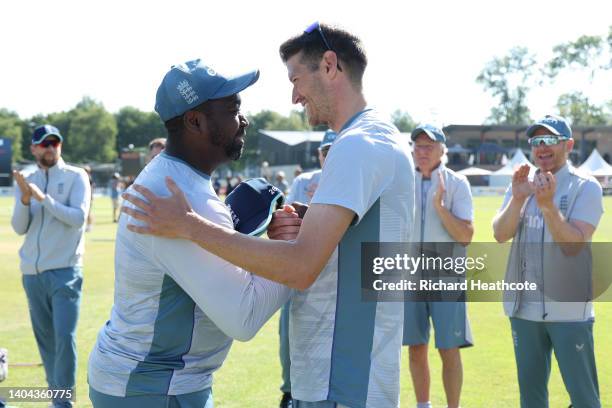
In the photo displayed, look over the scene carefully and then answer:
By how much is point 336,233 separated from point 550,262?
3221 mm

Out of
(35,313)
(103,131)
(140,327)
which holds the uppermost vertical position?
(140,327)

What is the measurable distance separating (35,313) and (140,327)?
4.49m

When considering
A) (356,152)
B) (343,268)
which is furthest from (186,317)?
(356,152)

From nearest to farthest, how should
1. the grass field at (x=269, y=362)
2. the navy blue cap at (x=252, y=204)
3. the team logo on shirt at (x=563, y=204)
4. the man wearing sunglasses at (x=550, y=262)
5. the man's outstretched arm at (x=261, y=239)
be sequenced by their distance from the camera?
the man's outstretched arm at (x=261, y=239), the navy blue cap at (x=252, y=204), the man wearing sunglasses at (x=550, y=262), the team logo on shirt at (x=563, y=204), the grass field at (x=269, y=362)

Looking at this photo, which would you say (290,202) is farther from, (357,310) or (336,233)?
(336,233)

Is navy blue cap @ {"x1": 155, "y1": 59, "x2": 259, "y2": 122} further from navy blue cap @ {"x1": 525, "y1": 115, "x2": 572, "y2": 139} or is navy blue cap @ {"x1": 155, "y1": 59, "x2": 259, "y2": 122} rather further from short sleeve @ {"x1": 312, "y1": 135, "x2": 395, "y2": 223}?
navy blue cap @ {"x1": 525, "y1": 115, "x2": 572, "y2": 139}

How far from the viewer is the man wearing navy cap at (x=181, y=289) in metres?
2.61

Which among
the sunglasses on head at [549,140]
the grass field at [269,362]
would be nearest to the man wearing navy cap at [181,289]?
the sunglasses on head at [549,140]

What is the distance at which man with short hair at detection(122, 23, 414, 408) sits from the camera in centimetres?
250

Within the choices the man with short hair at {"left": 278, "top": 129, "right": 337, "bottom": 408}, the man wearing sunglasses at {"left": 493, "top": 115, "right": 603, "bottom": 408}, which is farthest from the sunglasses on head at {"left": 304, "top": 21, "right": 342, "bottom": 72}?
the man with short hair at {"left": 278, "top": 129, "right": 337, "bottom": 408}

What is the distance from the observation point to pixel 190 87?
278 centimetres

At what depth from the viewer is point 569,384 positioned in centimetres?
499

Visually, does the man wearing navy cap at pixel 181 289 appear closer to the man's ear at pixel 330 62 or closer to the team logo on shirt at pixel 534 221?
the man's ear at pixel 330 62

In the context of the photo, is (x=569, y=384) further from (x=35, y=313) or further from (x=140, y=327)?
(x=35, y=313)
